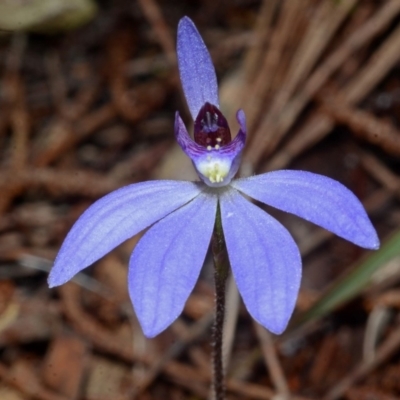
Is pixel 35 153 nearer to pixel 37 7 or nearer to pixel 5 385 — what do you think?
pixel 37 7

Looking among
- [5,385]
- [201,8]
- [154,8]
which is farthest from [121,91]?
[5,385]

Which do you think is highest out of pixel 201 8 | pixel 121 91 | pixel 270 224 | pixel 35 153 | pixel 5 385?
pixel 270 224

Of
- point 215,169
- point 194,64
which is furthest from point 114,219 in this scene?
point 194,64

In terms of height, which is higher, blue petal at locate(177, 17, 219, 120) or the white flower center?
blue petal at locate(177, 17, 219, 120)

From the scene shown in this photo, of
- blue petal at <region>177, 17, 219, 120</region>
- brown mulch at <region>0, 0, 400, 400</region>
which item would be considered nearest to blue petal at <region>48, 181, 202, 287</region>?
blue petal at <region>177, 17, 219, 120</region>

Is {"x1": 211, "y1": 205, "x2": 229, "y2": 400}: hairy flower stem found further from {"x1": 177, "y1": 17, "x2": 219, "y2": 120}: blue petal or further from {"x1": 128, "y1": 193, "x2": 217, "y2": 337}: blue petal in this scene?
{"x1": 177, "y1": 17, "x2": 219, "y2": 120}: blue petal
